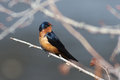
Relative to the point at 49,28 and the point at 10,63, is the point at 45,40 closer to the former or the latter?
the point at 49,28

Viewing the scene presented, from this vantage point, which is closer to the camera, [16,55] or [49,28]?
[49,28]

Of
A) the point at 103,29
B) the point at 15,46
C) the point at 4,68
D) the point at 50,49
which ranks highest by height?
the point at 15,46

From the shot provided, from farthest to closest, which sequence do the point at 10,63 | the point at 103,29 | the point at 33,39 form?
the point at 10,63 → the point at 33,39 → the point at 103,29

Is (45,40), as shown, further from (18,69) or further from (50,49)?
(18,69)

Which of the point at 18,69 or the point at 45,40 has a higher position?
the point at 18,69

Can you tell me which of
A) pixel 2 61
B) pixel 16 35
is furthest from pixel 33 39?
pixel 2 61

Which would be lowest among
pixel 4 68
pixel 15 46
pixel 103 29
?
pixel 103 29

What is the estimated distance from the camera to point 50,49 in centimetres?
185

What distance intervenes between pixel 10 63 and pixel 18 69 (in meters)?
0.24

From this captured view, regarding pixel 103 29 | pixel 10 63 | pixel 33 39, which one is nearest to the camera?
pixel 103 29

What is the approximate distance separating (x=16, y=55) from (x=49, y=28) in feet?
8.76

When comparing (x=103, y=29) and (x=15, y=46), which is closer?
(x=103, y=29)

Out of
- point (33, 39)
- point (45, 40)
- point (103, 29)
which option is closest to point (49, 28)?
point (45, 40)

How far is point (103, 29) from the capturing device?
69.6 inches
